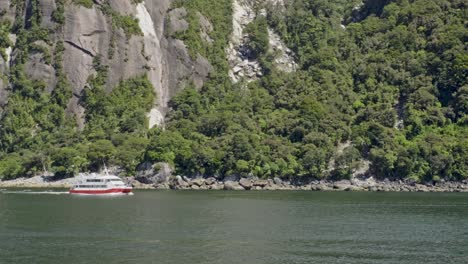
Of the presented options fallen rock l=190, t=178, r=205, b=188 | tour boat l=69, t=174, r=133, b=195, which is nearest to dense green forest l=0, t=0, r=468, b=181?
fallen rock l=190, t=178, r=205, b=188

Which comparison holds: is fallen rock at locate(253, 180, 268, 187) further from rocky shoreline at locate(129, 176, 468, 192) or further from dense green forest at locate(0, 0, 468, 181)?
dense green forest at locate(0, 0, 468, 181)

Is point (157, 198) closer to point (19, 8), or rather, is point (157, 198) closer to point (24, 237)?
point (24, 237)

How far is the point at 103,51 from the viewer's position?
181 meters

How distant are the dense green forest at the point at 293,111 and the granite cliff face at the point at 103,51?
199 centimetres

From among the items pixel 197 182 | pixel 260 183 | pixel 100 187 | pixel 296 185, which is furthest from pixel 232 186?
pixel 100 187

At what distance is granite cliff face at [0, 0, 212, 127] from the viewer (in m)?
178

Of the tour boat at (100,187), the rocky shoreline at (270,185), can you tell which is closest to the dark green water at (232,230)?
the tour boat at (100,187)

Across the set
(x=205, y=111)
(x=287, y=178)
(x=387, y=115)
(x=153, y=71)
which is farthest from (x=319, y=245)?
(x=153, y=71)

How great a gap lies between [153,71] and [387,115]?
60378 millimetres

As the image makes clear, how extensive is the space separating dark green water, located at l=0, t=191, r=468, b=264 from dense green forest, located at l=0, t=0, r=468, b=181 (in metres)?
32.7

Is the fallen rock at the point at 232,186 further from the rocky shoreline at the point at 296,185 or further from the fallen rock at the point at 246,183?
the fallen rock at the point at 246,183

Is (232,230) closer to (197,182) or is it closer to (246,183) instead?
(246,183)

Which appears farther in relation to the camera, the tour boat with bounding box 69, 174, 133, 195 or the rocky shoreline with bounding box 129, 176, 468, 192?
the rocky shoreline with bounding box 129, 176, 468, 192

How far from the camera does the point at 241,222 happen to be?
80.2 meters
